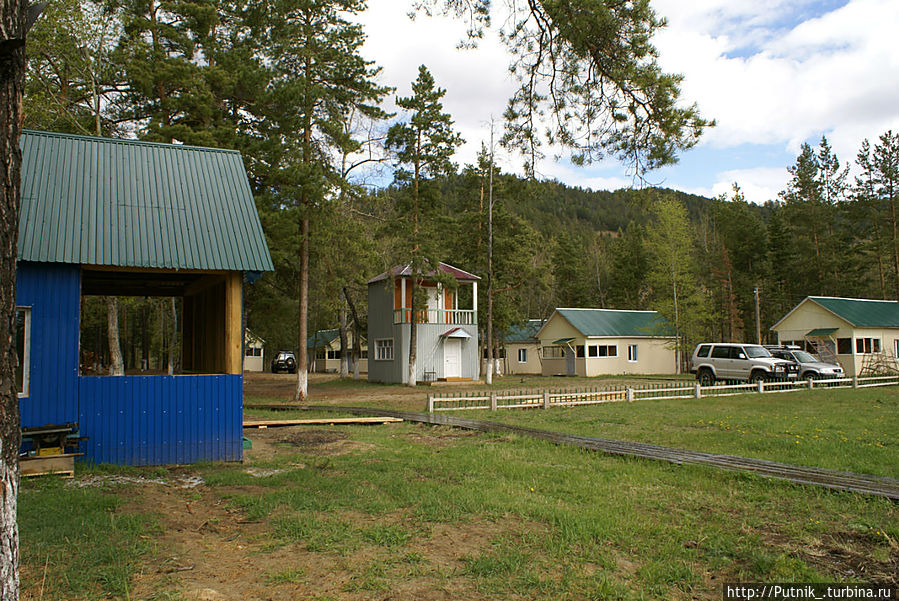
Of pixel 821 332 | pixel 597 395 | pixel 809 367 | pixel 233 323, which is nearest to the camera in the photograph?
pixel 233 323

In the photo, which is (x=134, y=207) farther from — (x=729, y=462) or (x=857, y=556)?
(x=857, y=556)

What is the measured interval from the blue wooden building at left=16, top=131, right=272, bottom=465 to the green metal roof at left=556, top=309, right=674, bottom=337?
104 ft

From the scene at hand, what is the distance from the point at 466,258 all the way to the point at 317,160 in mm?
16696

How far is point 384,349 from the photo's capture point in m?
34.4

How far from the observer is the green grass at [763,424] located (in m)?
9.20

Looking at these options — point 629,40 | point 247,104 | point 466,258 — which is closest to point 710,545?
point 629,40

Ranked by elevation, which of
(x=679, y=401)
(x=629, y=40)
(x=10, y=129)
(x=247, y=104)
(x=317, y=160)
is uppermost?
(x=247, y=104)

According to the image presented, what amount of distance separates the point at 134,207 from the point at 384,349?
2490 centimetres

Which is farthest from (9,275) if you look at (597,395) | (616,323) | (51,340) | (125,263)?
(616,323)

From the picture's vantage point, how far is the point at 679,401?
764 inches

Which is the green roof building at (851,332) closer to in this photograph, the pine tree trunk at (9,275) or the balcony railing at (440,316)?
the balcony railing at (440,316)

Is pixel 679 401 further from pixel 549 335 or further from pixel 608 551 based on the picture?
pixel 549 335

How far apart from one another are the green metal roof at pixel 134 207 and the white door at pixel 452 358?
2220 centimetres

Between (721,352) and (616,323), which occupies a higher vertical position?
(616,323)
